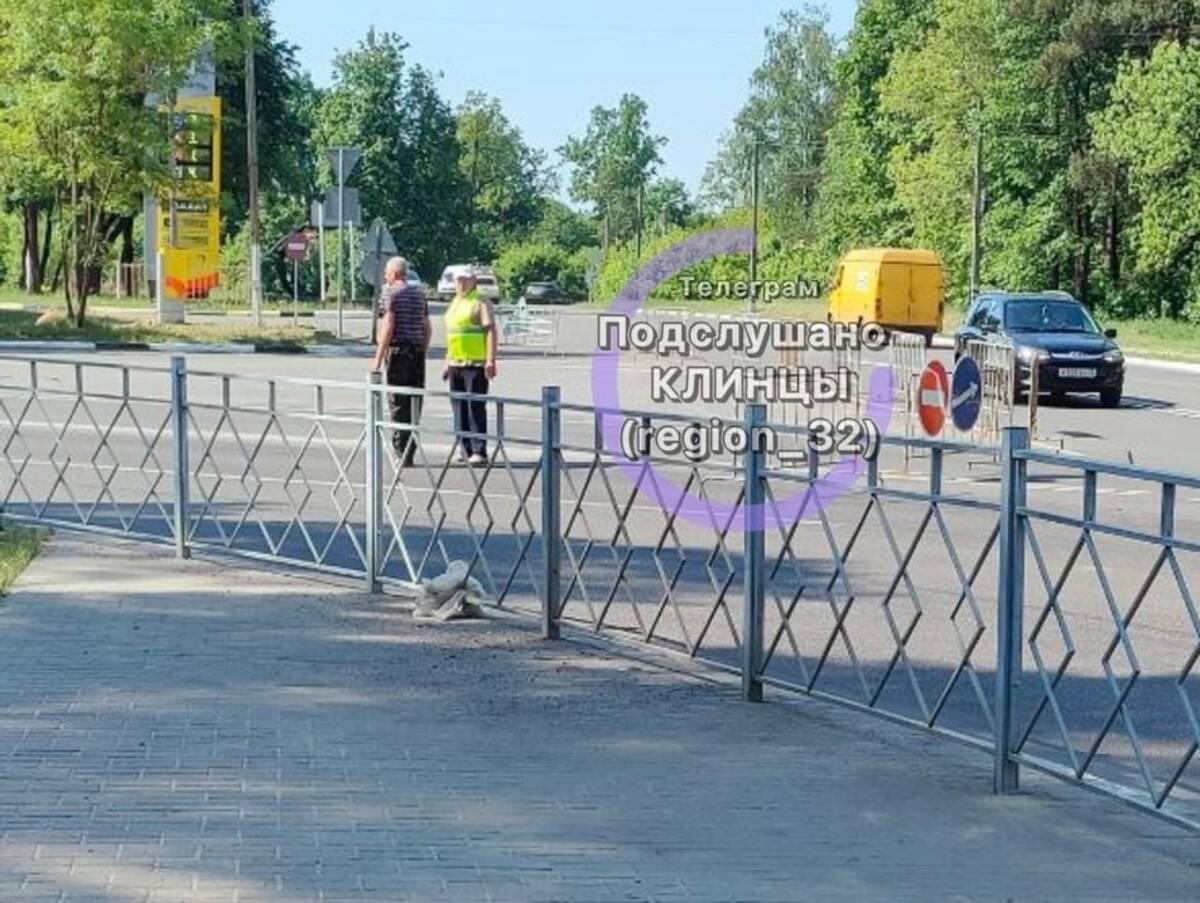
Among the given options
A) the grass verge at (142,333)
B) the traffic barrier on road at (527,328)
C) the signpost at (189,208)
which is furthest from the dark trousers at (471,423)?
the traffic barrier on road at (527,328)

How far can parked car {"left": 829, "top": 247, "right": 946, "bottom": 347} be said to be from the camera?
47.5 meters

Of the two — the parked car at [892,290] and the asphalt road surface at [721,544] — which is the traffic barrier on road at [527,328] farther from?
the asphalt road surface at [721,544]

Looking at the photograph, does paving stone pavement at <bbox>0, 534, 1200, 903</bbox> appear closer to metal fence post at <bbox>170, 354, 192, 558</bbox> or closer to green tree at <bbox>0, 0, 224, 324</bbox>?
metal fence post at <bbox>170, 354, 192, 558</bbox>

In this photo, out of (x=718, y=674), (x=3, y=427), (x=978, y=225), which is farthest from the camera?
(x=978, y=225)

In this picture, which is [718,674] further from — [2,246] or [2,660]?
[2,246]

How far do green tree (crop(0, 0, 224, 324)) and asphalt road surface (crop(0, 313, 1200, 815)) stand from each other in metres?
22.3

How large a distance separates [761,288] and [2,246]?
7487cm

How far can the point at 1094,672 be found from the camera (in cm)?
762

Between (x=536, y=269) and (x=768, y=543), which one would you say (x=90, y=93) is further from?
(x=536, y=269)

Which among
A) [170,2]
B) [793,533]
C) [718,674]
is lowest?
[718,674]

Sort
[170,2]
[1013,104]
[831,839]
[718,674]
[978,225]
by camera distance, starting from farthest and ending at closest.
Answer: [1013,104] < [978,225] < [170,2] < [718,674] < [831,839]

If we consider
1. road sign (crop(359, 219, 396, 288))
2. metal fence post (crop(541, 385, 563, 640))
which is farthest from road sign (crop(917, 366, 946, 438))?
road sign (crop(359, 219, 396, 288))

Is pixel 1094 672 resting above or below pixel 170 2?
below

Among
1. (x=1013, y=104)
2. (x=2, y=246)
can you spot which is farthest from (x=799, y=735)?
(x=2, y=246)
